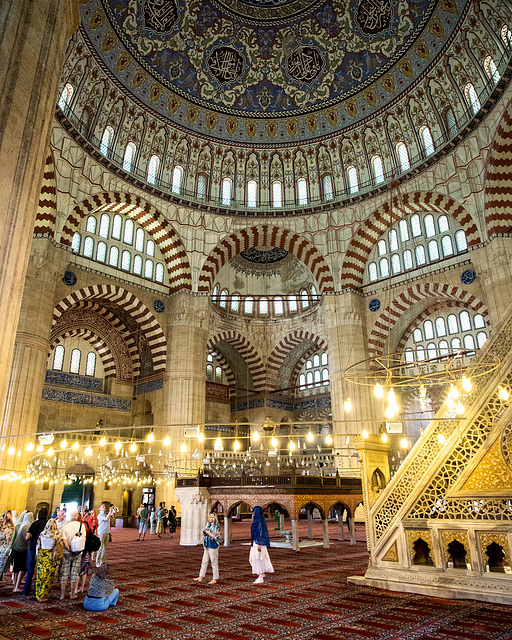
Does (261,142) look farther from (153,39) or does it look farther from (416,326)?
(416,326)

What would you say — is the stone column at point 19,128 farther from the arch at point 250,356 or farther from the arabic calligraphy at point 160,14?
the arch at point 250,356

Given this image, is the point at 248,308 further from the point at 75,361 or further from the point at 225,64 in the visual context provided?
the point at 225,64

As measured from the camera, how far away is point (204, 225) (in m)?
17.6

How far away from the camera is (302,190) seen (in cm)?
1817

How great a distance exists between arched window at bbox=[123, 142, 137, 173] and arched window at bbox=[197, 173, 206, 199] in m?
2.48

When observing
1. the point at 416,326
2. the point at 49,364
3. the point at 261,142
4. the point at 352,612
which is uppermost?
the point at 261,142

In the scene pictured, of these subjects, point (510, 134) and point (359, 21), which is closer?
point (510, 134)

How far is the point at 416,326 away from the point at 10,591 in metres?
16.5

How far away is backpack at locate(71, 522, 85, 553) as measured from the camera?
5.34 m

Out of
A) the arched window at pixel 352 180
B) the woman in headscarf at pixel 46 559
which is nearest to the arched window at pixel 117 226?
the arched window at pixel 352 180

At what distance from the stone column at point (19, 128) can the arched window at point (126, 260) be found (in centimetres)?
1138

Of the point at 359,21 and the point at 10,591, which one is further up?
the point at 359,21

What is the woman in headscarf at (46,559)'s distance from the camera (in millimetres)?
5180

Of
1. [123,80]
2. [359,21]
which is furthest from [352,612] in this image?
[359,21]
